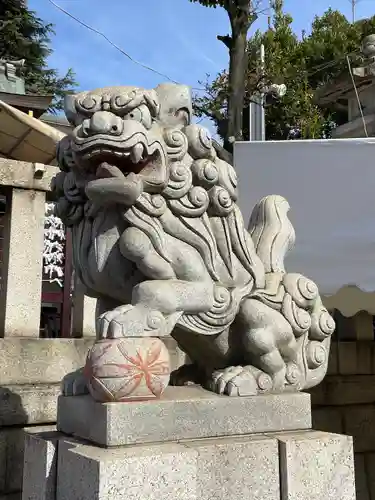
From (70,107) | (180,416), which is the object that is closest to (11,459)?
(180,416)

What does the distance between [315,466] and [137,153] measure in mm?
1309

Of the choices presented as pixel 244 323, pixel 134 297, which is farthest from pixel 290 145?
pixel 134 297

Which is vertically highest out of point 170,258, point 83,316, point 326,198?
point 326,198

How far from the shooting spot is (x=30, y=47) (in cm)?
1563

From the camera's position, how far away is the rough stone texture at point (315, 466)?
1952 mm

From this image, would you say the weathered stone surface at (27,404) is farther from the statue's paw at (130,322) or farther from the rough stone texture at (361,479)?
the rough stone texture at (361,479)

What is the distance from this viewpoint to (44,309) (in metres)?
9.48

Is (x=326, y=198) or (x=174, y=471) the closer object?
(x=174, y=471)

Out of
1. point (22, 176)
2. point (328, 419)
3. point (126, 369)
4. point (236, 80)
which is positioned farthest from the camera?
point (236, 80)

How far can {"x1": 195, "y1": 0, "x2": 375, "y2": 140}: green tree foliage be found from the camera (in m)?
7.50

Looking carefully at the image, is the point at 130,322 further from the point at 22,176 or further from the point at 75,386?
the point at 22,176

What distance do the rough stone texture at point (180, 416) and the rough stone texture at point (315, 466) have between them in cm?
10

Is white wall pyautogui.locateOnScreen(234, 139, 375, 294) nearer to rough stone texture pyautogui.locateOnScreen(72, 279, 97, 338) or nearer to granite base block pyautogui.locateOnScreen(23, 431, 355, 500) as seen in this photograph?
granite base block pyautogui.locateOnScreen(23, 431, 355, 500)

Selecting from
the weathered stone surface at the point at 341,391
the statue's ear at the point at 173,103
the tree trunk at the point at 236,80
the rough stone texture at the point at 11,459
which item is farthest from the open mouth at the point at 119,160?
the tree trunk at the point at 236,80
